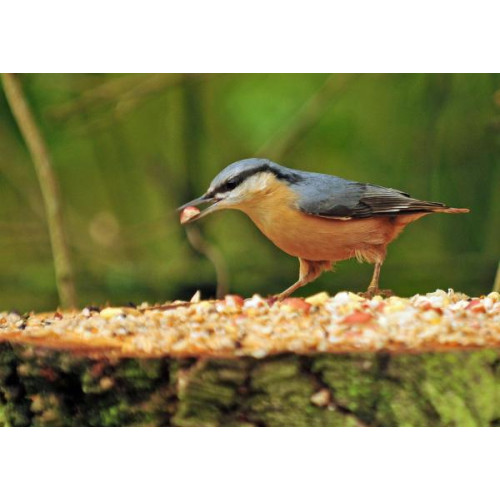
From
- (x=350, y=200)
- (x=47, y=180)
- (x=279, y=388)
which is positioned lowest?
(x=279, y=388)

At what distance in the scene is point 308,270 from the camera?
3.23m

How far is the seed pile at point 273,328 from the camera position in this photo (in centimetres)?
238

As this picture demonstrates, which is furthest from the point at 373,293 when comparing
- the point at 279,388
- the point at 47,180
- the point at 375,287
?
the point at 47,180

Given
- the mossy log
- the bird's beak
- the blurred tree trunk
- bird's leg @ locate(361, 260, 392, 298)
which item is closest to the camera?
the mossy log

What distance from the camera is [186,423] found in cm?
244

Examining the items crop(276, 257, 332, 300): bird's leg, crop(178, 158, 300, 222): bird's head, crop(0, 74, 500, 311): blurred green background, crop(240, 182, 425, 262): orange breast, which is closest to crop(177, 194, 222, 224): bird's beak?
crop(178, 158, 300, 222): bird's head

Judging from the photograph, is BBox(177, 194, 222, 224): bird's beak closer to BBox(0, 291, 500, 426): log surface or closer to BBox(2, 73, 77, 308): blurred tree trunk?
BBox(0, 291, 500, 426): log surface

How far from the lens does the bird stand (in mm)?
3027

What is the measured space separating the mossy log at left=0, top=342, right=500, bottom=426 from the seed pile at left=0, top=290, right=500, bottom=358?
0.03m

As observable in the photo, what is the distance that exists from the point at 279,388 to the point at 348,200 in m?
0.98

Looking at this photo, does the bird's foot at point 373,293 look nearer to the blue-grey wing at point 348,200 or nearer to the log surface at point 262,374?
the blue-grey wing at point 348,200

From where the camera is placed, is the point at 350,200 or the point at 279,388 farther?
the point at 350,200

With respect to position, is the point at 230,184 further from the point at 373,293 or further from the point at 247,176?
the point at 373,293

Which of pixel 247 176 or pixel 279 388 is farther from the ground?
pixel 247 176
